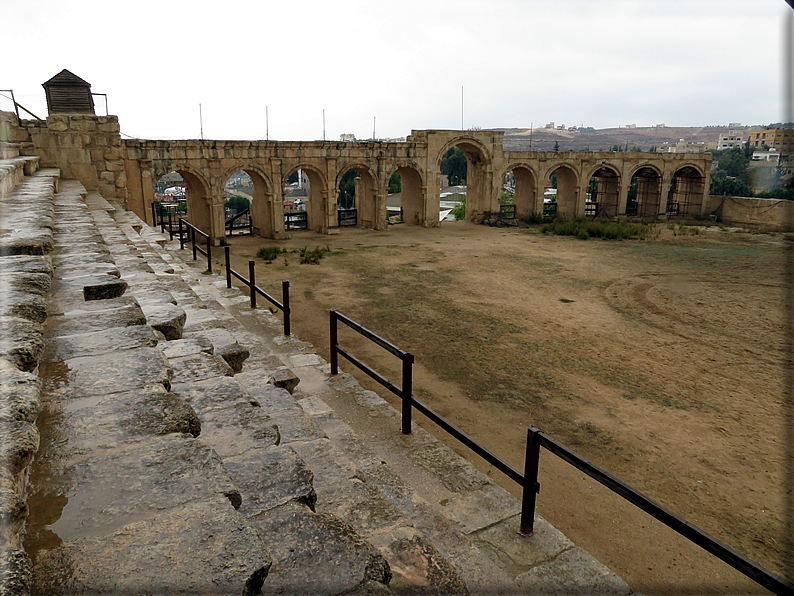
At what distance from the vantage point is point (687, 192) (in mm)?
29531

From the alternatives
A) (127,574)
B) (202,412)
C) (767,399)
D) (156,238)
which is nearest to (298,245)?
(156,238)

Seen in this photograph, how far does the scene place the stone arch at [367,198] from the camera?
74.0ft

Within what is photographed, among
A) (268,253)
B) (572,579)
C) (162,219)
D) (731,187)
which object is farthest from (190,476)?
(731,187)

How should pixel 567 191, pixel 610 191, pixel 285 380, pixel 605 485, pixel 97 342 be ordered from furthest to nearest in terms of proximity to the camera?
pixel 610 191, pixel 567 191, pixel 285 380, pixel 605 485, pixel 97 342

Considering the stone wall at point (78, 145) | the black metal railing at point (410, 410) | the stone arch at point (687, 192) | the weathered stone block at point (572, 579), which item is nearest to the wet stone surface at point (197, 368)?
the black metal railing at point (410, 410)

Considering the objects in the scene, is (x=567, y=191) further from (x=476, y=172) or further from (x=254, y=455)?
(x=254, y=455)

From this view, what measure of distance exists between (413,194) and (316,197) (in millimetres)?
5007

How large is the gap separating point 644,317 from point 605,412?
16.5 ft

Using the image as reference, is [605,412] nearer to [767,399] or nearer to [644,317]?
[767,399]

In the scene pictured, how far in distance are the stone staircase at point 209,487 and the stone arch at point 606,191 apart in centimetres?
2627

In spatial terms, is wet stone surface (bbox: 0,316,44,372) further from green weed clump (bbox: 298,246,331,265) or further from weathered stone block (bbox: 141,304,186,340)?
green weed clump (bbox: 298,246,331,265)

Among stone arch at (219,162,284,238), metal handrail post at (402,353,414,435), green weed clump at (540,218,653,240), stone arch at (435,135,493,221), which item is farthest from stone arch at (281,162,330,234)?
metal handrail post at (402,353,414,435)

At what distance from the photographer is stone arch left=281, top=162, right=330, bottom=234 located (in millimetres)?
20844

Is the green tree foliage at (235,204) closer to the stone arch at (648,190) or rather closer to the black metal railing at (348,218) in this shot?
the black metal railing at (348,218)
